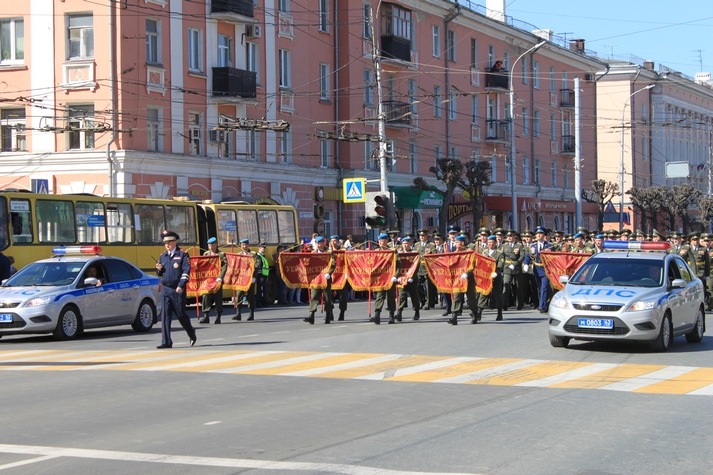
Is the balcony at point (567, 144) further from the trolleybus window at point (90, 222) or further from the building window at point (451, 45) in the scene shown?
the trolleybus window at point (90, 222)

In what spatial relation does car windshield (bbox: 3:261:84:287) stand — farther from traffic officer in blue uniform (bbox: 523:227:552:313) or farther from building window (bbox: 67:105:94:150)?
building window (bbox: 67:105:94:150)

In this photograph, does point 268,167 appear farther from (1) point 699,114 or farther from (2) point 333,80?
(1) point 699,114

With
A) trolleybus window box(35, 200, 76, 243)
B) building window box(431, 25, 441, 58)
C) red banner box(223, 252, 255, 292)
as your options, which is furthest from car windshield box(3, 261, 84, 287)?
building window box(431, 25, 441, 58)

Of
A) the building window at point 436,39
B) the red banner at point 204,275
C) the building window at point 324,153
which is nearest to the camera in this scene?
the red banner at point 204,275

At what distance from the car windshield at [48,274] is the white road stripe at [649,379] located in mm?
11149

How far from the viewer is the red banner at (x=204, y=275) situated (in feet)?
76.6

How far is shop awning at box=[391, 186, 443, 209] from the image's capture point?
2002 inches

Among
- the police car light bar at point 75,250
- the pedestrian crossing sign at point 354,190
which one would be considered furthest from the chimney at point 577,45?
the police car light bar at point 75,250

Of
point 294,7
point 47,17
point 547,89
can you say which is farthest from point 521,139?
point 47,17

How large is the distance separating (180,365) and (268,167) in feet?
95.9

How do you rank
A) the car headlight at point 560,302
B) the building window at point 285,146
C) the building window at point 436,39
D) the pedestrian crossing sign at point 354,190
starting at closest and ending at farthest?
the car headlight at point 560,302, the pedestrian crossing sign at point 354,190, the building window at point 285,146, the building window at point 436,39

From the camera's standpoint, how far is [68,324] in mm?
19047

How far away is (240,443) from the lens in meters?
8.52

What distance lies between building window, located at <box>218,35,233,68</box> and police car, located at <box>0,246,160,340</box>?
20.7 meters
